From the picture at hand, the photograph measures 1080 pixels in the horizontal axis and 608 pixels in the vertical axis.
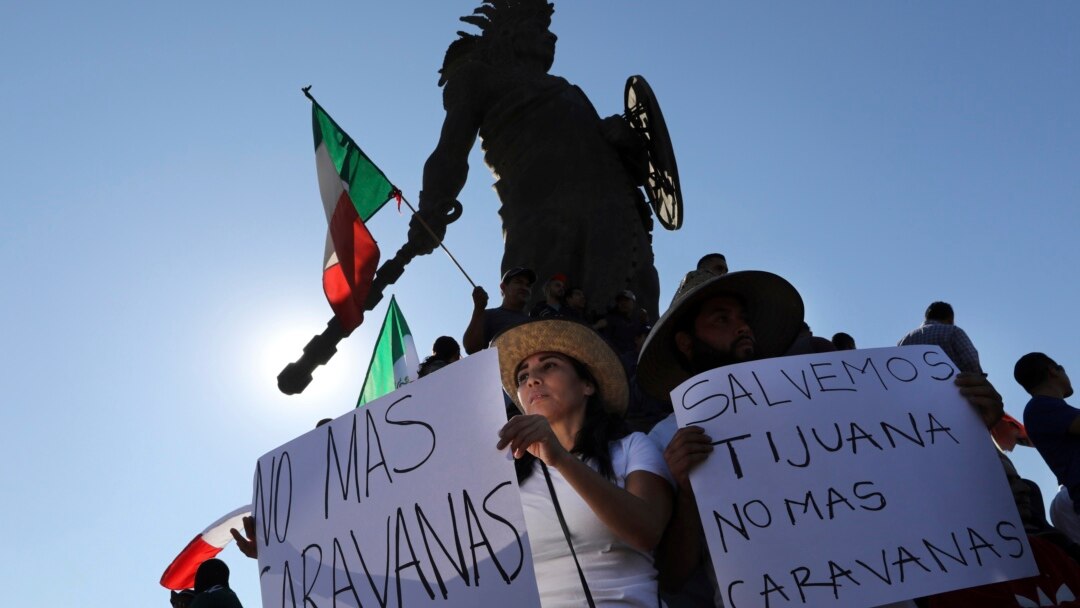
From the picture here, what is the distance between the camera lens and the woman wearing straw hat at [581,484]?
250 centimetres

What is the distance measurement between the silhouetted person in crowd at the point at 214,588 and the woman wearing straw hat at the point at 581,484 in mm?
2368

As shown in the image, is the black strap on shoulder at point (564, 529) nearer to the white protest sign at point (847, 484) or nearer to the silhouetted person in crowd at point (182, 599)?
the white protest sign at point (847, 484)

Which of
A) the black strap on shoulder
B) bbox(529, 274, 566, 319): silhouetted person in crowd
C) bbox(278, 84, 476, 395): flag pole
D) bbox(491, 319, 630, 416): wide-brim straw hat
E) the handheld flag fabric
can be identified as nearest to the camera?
the black strap on shoulder

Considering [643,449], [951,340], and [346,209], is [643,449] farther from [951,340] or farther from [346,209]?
[346,209]

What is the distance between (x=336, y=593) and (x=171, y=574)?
15.5 ft

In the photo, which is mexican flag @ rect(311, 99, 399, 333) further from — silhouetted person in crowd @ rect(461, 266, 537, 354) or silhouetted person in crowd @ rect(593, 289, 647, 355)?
silhouetted person in crowd @ rect(593, 289, 647, 355)

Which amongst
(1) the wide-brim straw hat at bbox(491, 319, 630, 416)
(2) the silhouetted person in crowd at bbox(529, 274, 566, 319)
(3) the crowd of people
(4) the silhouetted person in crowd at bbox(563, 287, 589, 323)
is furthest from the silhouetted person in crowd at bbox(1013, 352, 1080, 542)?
(4) the silhouetted person in crowd at bbox(563, 287, 589, 323)

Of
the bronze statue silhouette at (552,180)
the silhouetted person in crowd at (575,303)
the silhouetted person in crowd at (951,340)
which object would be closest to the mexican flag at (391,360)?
the bronze statue silhouette at (552,180)

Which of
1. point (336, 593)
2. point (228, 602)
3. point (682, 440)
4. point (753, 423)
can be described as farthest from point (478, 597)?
point (228, 602)

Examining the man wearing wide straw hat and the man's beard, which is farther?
the man's beard

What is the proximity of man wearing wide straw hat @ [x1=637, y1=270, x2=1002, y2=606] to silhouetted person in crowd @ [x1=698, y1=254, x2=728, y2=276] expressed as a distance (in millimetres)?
2651

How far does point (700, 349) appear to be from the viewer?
3340mm

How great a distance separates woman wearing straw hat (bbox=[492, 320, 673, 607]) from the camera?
8.19ft

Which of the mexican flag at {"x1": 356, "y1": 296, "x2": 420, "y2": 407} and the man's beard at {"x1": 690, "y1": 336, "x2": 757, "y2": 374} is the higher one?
the mexican flag at {"x1": 356, "y1": 296, "x2": 420, "y2": 407}
